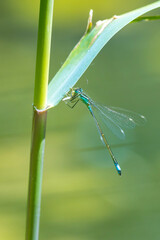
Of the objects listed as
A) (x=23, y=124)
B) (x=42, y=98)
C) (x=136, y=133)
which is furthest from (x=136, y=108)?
(x=42, y=98)

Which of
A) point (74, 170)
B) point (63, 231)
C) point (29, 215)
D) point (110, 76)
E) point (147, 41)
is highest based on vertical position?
point (147, 41)

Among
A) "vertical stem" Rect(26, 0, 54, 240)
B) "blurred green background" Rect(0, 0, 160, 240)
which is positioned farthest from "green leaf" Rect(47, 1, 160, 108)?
"blurred green background" Rect(0, 0, 160, 240)

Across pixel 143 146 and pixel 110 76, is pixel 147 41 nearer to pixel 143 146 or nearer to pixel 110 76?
pixel 110 76

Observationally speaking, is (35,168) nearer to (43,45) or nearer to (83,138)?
(43,45)

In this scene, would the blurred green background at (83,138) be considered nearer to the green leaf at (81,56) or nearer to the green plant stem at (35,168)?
the green leaf at (81,56)

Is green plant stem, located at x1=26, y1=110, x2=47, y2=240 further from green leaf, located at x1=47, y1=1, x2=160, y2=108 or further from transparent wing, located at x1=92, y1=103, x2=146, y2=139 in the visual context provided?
transparent wing, located at x1=92, y1=103, x2=146, y2=139

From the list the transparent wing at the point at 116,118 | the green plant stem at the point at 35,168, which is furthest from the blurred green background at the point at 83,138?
the green plant stem at the point at 35,168
